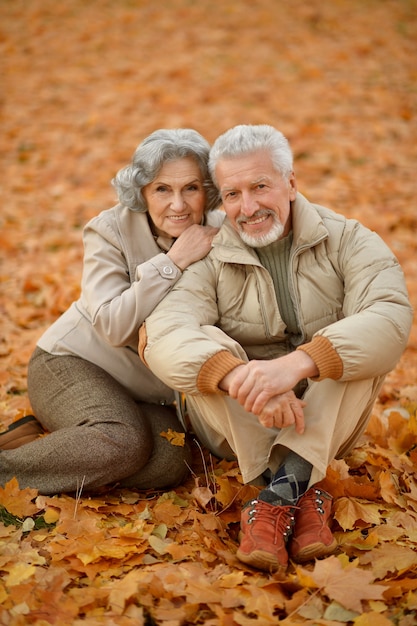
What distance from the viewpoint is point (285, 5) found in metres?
12.3

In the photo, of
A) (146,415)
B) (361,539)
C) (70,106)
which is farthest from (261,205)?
(70,106)

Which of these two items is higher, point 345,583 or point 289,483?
point 289,483

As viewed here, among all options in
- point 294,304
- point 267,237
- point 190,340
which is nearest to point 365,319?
point 294,304

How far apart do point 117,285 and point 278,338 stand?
79cm

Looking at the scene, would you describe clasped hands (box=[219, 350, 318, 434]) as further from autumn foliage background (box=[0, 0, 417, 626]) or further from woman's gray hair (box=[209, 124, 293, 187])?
woman's gray hair (box=[209, 124, 293, 187])

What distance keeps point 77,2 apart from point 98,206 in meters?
7.02

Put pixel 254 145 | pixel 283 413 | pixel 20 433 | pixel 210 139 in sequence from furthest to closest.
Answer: pixel 210 139 < pixel 20 433 < pixel 254 145 < pixel 283 413

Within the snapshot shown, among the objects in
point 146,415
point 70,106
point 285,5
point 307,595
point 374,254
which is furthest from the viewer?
point 285,5

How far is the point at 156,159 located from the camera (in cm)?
313

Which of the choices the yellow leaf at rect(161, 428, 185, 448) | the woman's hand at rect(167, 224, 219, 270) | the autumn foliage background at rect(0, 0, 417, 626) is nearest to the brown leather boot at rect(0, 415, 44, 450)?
the autumn foliage background at rect(0, 0, 417, 626)

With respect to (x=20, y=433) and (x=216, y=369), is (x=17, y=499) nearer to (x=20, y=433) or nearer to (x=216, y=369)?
(x=20, y=433)

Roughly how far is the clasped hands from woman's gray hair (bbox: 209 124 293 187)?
917 mm

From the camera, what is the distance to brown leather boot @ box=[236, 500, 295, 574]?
2.52 metres

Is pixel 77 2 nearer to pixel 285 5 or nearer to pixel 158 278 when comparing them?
pixel 285 5
